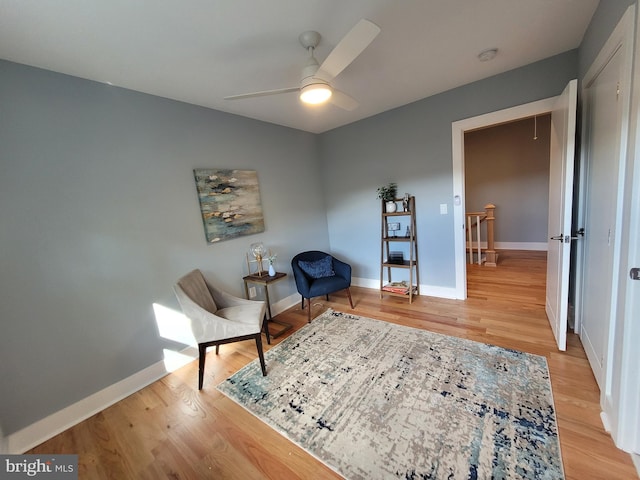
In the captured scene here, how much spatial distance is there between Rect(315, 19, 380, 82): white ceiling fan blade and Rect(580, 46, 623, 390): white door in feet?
4.33

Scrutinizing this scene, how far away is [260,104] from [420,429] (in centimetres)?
299

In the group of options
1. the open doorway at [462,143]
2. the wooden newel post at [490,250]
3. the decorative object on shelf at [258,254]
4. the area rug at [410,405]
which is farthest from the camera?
the wooden newel post at [490,250]

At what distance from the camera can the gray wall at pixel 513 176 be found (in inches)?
183

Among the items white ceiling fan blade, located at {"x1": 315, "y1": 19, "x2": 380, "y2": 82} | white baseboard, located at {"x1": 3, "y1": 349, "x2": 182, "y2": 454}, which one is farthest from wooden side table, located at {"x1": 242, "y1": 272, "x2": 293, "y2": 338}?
white ceiling fan blade, located at {"x1": 315, "y1": 19, "x2": 380, "y2": 82}

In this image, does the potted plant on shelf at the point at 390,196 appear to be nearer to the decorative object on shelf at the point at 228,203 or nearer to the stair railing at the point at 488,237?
the decorative object on shelf at the point at 228,203

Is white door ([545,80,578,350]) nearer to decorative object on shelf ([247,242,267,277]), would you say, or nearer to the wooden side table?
the wooden side table

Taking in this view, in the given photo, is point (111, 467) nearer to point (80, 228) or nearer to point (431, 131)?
point (80, 228)

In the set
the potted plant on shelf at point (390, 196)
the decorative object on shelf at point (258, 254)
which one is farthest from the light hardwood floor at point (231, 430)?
the potted plant on shelf at point (390, 196)

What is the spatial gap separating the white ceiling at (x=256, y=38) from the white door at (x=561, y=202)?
568mm

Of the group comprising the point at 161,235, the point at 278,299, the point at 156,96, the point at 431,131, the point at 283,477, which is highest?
the point at 156,96

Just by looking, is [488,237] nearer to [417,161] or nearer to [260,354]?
[417,161]

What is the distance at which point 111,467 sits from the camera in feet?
4.70

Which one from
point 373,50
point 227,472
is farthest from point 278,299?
point 373,50

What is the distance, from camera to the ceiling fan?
4.09 ft
